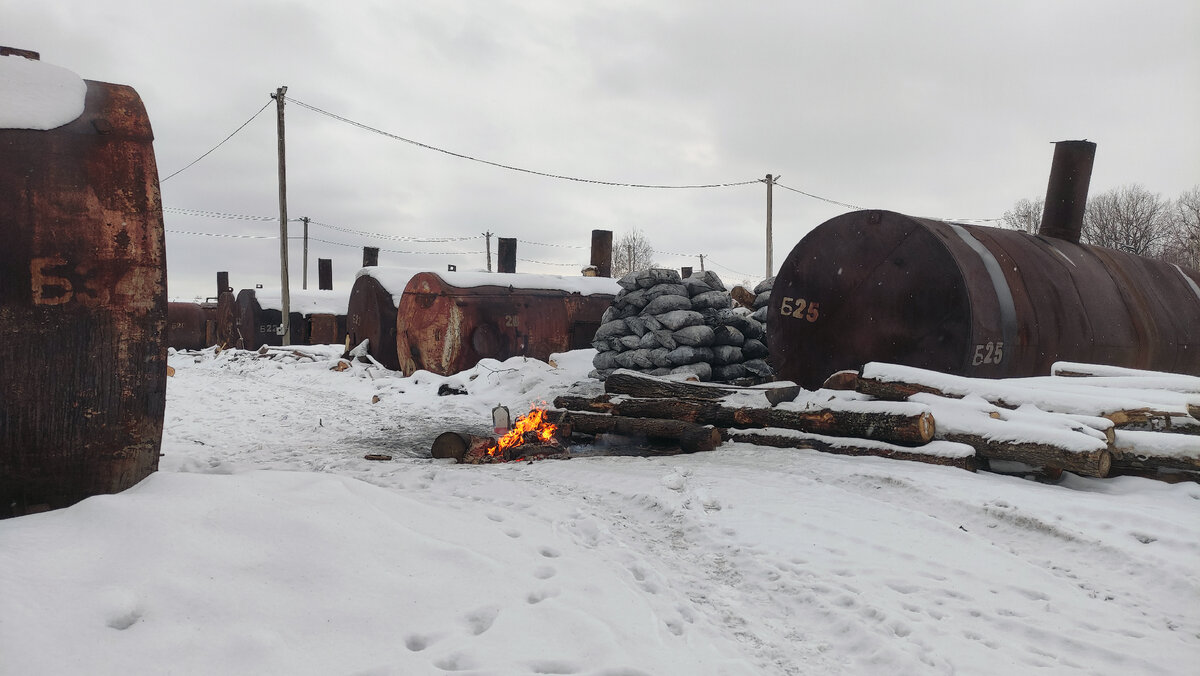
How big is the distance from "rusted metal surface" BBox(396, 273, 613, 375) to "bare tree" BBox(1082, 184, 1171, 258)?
39.2m

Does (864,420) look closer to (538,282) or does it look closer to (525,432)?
(525,432)

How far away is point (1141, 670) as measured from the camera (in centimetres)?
255

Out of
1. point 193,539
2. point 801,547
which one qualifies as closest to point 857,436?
point 801,547

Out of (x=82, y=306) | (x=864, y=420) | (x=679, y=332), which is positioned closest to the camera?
(x=82, y=306)

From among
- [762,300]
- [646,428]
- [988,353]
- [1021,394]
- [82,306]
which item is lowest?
[646,428]

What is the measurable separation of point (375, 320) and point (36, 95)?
460 inches

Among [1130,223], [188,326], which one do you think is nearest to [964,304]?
[188,326]

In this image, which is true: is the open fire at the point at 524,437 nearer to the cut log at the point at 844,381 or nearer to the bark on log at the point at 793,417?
the bark on log at the point at 793,417

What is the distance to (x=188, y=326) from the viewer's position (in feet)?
83.0

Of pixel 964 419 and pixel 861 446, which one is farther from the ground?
pixel 964 419

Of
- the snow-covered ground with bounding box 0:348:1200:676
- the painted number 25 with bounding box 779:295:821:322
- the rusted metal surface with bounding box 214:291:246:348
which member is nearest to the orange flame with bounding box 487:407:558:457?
the snow-covered ground with bounding box 0:348:1200:676

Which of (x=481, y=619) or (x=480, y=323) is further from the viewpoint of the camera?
(x=480, y=323)

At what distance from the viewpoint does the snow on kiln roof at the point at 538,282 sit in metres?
13.3

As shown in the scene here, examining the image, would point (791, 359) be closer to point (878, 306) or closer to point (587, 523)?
point (878, 306)
